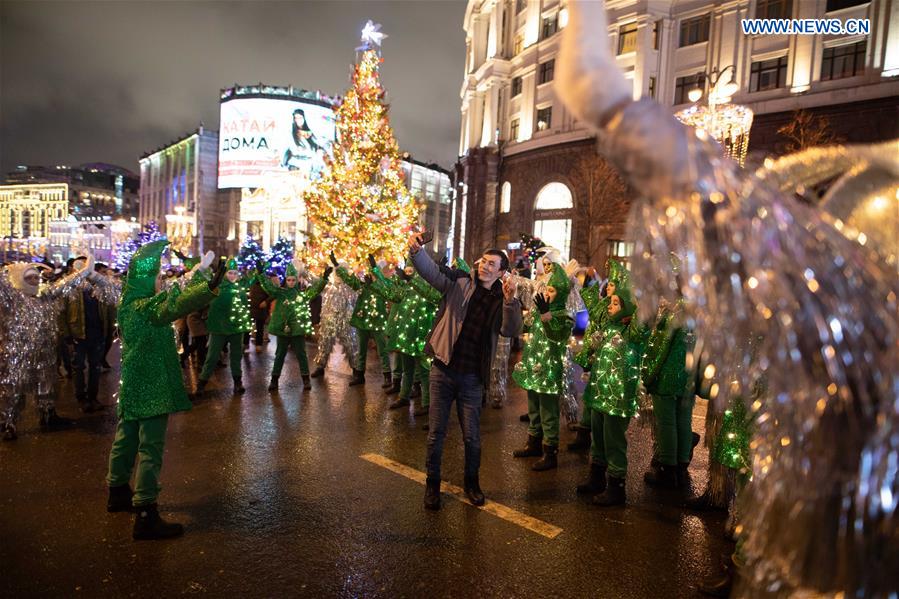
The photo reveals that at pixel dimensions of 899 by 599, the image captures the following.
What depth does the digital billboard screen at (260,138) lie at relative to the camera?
174 feet

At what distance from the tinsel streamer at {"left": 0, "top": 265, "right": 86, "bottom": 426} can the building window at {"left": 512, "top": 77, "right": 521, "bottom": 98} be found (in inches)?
1413

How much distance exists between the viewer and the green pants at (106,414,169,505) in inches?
153

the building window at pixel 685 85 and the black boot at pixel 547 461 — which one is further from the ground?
the building window at pixel 685 85

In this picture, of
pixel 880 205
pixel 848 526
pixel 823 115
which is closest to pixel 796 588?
pixel 848 526

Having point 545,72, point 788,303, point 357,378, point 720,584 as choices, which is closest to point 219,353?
point 357,378

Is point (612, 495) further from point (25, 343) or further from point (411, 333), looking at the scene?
point (25, 343)

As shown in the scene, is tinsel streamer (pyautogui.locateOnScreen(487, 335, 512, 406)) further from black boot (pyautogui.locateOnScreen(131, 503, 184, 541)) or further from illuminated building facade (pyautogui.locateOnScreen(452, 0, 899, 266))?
illuminated building facade (pyautogui.locateOnScreen(452, 0, 899, 266))

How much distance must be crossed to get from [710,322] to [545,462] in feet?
15.4

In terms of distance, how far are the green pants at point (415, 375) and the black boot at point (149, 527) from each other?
431cm

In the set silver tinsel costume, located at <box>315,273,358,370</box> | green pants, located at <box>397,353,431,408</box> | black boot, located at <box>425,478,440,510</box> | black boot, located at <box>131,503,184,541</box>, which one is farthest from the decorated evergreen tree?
black boot, located at <box>425,478,440,510</box>

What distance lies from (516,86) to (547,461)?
37022 millimetres

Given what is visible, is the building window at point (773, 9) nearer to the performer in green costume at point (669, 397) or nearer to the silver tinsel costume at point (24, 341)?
the performer in green costume at point (669, 397)

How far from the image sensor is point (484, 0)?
41.9 metres

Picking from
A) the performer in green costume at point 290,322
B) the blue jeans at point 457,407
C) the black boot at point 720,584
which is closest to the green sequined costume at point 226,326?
the performer in green costume at point 290,322
